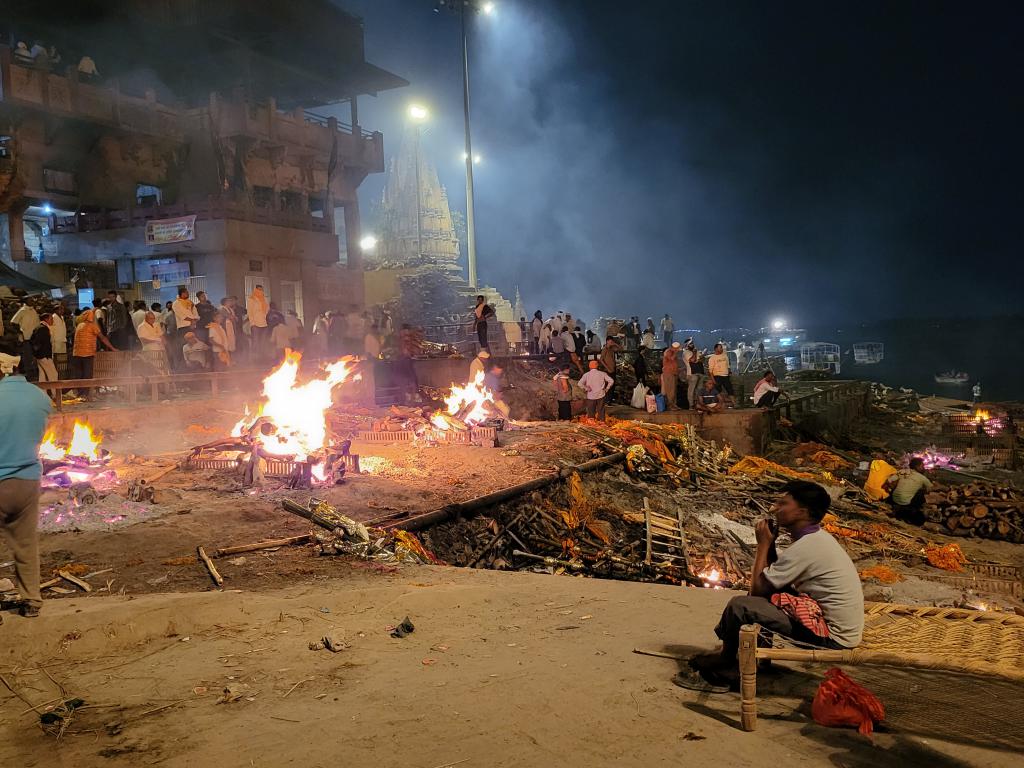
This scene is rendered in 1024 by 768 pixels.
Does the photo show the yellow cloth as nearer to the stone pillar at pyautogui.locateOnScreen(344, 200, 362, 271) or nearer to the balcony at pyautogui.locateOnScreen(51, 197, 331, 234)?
the balcony at pyautogui.locateOnScreen(51, 197, 331, 234)

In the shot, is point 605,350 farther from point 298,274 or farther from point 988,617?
point 298,274

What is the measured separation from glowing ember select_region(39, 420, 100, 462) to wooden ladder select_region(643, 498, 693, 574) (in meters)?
7.78

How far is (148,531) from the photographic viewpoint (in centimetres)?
800

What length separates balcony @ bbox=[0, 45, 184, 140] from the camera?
24.5 metres

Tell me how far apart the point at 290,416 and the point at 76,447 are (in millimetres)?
3028

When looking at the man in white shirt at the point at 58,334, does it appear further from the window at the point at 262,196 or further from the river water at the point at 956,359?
the river water at the point at 956,359

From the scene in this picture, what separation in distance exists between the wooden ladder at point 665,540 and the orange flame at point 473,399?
451cm

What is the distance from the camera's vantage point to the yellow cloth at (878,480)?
14016 millimetres

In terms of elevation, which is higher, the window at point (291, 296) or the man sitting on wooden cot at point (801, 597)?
the window at point (291, 296)

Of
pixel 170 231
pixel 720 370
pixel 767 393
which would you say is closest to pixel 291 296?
pixel 170 231

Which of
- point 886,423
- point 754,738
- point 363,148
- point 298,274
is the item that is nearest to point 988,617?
point 754,738

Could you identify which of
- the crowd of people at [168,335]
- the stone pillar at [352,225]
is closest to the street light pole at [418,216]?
the stone pillar at [352,225]

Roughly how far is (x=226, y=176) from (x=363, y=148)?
8.42 meters

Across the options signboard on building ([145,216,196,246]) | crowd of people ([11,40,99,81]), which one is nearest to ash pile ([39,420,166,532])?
signboard on building ([145,216,196,246])
